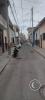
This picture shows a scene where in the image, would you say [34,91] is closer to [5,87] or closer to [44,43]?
[5,87]

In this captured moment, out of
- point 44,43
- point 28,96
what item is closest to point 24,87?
point 28,96

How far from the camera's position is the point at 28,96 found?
5352 mm

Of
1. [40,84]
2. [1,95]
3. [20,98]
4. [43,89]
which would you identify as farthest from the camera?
[40,84]

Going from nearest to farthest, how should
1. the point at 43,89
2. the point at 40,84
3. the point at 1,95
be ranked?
the point at 1,95, the point at 43,89, the point at 40,84

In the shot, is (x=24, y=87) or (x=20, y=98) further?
(x=24, y=87)

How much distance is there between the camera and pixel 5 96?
5.43 m

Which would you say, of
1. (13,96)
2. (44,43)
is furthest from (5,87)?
(44,43)

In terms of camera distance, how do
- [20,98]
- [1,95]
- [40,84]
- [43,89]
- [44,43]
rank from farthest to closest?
[44,43] < [40,84] < [43,89] < [1,95] < [20,98]

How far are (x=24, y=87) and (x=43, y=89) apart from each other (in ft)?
2.42

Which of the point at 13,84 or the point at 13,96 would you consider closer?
the point at 13,96

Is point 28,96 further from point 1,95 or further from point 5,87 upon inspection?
point 5,87

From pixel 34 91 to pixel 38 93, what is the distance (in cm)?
25

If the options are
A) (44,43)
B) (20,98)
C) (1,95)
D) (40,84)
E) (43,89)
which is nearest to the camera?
(20,98)

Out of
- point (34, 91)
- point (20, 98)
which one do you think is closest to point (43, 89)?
point (34, 91)
